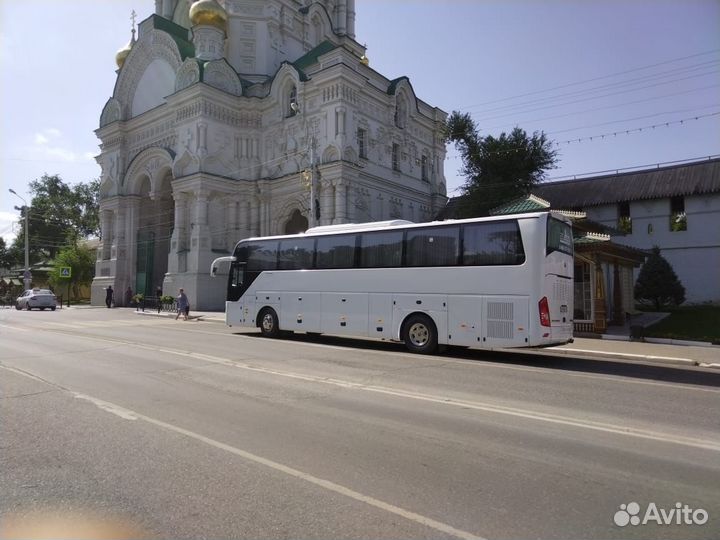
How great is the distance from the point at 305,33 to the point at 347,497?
44.7 m

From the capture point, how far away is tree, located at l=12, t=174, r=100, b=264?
64.8 m

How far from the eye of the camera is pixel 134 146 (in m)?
40.3

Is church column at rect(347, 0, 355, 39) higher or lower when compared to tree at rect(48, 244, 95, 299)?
higher

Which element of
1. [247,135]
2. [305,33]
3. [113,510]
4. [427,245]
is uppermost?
[305,33]

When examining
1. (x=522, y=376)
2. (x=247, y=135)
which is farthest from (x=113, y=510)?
(x=247, y=135)

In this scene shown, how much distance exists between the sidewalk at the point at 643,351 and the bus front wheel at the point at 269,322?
867 cm

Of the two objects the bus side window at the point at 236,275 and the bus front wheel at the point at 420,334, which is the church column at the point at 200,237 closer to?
the bus side window at the point at 236,275

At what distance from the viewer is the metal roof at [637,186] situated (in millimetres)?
30344

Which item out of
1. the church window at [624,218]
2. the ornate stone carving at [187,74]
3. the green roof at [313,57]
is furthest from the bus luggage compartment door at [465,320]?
the ornate stone carving at [187,74]

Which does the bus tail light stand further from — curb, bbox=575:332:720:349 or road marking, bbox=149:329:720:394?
curb, bbox=575:332:720:349

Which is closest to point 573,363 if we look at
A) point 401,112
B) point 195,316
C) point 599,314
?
Result: point 599,314

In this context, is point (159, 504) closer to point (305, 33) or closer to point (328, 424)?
point (328, 424)

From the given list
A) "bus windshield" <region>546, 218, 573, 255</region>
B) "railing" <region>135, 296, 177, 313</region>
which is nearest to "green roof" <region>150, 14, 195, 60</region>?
"railing" <region>135, 296, 177, 313</region>

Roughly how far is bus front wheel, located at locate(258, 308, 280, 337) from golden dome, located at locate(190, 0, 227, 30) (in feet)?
92.5
